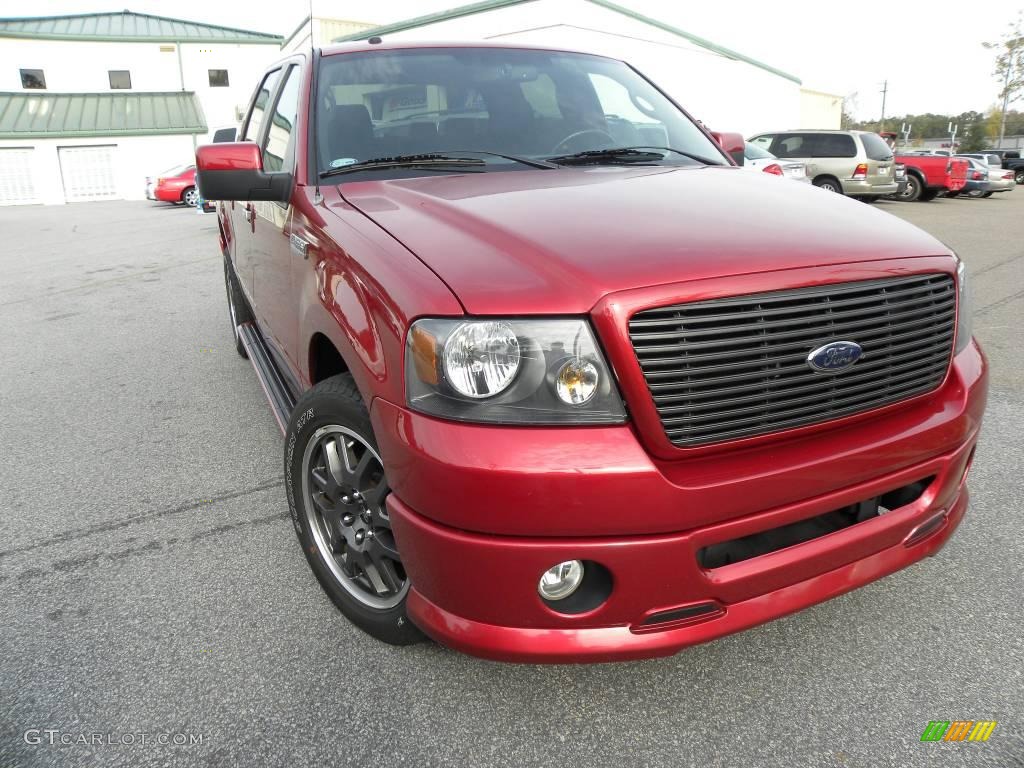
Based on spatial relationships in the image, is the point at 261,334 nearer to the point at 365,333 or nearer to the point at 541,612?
the point at 365,333

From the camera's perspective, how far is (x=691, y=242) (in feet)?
6.16

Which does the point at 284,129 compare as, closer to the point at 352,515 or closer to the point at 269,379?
the point at 269,379

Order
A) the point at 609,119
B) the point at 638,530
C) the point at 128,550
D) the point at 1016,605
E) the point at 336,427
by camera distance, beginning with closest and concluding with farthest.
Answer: the point at 638,530
the point at 336,427
the point at 1016,605
the point at 128,550
the point at 609,119

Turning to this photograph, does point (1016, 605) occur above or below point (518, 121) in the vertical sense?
below

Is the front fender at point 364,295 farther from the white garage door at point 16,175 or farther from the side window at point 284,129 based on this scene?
the white garage door at point 16,175

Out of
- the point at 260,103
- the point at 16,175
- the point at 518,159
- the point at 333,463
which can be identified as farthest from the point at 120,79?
the point at 333,463

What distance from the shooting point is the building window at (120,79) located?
4103 centimetres

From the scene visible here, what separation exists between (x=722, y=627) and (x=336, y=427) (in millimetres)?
1154

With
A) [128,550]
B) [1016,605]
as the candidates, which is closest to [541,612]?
[1016,605]

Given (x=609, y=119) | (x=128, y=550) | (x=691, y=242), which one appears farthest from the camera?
(x=609, y=119)

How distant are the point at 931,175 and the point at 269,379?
2163 cm

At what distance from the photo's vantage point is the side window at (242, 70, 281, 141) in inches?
154

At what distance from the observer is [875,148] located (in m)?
17.4

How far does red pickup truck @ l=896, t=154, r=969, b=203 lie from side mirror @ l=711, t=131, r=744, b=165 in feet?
63.5
